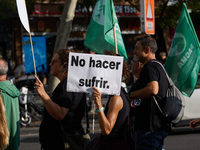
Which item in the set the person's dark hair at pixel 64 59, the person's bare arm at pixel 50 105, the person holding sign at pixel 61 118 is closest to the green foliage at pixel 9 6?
the person's dark hair at pixel 64 59

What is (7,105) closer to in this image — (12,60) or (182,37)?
(182,37)

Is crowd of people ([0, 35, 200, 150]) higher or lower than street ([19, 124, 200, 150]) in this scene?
higher

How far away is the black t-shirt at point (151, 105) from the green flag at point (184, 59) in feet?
7.86

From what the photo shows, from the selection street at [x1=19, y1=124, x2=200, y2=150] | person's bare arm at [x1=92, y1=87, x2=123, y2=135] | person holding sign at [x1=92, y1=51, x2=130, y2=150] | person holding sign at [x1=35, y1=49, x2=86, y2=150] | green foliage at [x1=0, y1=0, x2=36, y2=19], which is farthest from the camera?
green foliage at [x1=0, y1=0, x2=36, y2=19]

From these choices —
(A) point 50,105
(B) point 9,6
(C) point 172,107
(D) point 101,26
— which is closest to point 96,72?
(A) point 50,105

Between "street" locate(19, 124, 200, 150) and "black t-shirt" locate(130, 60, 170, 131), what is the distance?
154 inches

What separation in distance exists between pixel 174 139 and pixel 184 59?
2.59m

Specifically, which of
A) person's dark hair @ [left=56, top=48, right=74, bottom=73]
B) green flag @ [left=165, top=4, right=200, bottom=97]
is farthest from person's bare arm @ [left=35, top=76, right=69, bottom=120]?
green flag @ [left=165, top=4, right=200, bottom=97]

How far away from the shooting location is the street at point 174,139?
8068 millimetres

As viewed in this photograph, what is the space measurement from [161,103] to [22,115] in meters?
7.43

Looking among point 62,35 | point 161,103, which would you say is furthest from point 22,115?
point 161,103

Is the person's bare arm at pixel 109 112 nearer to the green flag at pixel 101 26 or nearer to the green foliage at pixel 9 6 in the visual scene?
the green flag at pixel 101 26

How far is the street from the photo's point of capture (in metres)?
8.07

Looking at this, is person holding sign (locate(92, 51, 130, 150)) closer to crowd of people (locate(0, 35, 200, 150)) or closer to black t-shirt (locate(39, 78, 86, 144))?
crowd of people (locate(0, 35, 200, 150))
